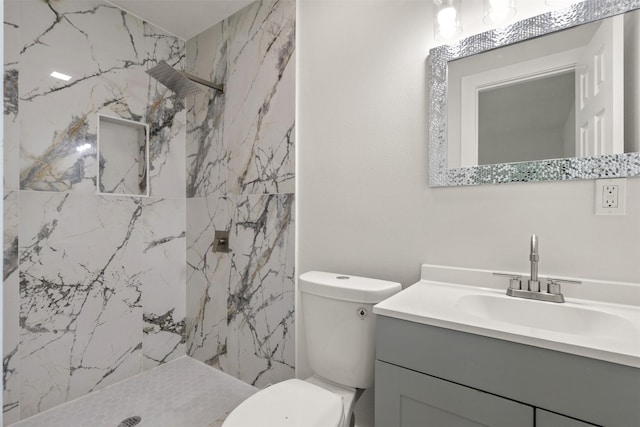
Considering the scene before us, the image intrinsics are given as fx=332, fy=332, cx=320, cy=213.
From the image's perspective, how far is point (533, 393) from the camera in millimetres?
816

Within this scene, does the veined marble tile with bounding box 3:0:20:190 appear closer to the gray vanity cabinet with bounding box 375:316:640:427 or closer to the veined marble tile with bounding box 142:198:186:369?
the veined marble tile with bounding box 142:198:186:369

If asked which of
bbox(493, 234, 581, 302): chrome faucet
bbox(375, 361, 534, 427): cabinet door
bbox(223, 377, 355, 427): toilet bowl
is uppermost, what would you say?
bbox(493, 234, 581, 302): chrome faucet

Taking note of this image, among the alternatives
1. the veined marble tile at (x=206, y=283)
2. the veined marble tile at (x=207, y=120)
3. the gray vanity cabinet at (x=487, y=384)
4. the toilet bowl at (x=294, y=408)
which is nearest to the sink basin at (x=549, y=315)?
the gray vanity cabinet at (x=487, y=384)

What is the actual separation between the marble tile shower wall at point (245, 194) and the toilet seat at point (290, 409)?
1.88 feet

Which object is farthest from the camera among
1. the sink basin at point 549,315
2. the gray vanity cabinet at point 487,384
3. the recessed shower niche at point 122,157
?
the recessed shower niche at point 122,157

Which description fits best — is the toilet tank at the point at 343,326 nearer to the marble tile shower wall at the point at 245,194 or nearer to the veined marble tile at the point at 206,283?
the marble tile shower wall at the point at 245,194

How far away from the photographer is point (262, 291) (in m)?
1.94

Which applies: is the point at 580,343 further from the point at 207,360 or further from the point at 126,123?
the point at 126,123

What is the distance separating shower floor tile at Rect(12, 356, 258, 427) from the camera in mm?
1689

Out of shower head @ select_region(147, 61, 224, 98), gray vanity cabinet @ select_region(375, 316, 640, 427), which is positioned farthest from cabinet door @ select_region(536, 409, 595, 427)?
Answer: shower head @ select_region(147, 61, 224, 98)

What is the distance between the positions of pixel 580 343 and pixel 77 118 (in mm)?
2404

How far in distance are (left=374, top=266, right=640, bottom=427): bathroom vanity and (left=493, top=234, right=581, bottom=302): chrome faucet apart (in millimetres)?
33

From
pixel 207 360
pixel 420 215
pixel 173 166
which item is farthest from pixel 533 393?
pixel 173 166

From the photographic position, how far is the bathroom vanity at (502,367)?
0.75 meters
